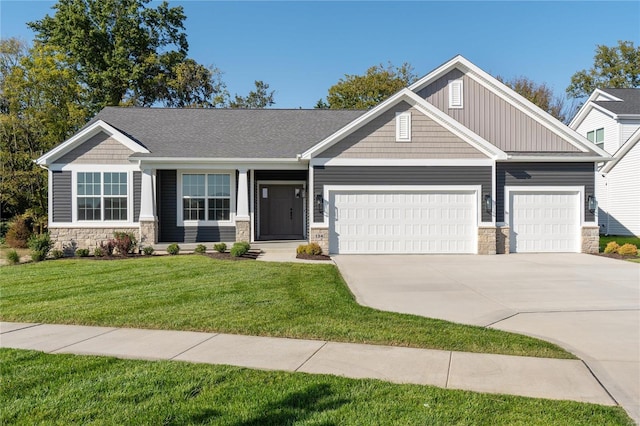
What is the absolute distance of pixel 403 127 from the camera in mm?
14984

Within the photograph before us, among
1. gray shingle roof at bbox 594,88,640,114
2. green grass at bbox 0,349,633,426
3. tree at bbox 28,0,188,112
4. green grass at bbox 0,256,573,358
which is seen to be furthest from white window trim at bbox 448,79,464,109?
tree at bbox 28,0,188,112

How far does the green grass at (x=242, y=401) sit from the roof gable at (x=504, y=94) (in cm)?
1378

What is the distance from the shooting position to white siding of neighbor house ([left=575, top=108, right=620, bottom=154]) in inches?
974

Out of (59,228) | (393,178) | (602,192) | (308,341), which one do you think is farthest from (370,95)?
(308,341)

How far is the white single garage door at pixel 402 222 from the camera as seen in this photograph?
15.2 m

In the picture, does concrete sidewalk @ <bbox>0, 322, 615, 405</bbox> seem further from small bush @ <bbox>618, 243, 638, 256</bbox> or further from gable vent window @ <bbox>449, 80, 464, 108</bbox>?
gable vent window @ <bbox>449, 80, 464, 108</bbox>

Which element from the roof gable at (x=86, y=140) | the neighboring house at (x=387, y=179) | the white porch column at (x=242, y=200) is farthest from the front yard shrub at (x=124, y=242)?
the white porch column at (x=242, y=200)

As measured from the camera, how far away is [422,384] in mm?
4094

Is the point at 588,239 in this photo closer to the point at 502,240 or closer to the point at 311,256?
the point at 502,240

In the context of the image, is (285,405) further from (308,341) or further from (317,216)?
(317,216)

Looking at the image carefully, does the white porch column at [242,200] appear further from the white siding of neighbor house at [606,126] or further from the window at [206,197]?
the white siding of neighbor house at [606,126]

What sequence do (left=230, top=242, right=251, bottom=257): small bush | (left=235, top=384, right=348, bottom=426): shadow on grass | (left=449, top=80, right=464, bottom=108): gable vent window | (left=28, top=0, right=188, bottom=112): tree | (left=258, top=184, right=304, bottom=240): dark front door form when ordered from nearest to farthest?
(left=235, top=384, right=348, bottom=426): shadow on grass
(left=230, top=242, right=251, bottom=257): small bush
(left=449, top=80, right=464, bottom=108): gable vent window
(left=258, top=184, right=304, bottom=240): dark front door
(left=28, top=0, right=188, bottom=112): tree

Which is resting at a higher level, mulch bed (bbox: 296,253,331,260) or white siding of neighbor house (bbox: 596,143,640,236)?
white siding of neighbor house (bbox: 596,143,640,236)

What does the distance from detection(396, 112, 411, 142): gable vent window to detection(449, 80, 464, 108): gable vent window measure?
8.65 ft
